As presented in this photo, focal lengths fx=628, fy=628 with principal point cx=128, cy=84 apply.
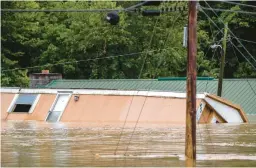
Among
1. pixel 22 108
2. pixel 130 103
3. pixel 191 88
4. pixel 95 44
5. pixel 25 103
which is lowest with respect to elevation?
pixel 95 44

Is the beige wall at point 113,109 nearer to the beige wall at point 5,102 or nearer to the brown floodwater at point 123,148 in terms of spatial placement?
the beige wall at point 5,102

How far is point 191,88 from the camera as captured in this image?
1387 centimetres

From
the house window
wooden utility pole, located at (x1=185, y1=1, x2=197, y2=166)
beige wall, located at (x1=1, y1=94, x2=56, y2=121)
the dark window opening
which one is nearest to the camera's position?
wooden utility pole, located at (x1=185, y1=1, x2=197, y2=166)

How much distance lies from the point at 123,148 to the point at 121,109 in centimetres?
1412

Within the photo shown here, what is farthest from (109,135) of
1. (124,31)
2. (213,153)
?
(124,31)

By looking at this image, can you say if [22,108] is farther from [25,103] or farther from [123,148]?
[123,148]

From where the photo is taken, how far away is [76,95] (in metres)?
33.4

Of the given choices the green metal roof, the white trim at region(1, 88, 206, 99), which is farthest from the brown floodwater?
the green metal roof

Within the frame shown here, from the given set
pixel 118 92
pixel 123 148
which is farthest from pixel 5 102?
pixel 123 148

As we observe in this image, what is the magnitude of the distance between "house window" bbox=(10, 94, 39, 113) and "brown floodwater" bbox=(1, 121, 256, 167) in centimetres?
947

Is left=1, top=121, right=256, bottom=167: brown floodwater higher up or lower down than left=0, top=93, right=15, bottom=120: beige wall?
higher up

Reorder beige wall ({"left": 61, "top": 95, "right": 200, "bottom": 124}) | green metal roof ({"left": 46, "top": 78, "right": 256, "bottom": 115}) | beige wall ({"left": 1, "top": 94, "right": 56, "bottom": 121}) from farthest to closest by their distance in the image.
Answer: green metal roof ({"left": 46, "top": 78, "right": 256, "bottom": 115}), beige wall ({"left": 1, "top": 94, "right": 56, "bottom": 121}), beige wall ({"left": 61, "top": 95, "right": 200, "bottom": 124})

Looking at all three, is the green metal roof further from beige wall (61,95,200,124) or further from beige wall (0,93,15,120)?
beige wall (61,95,200,124)

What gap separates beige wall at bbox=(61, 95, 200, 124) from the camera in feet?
99.9
